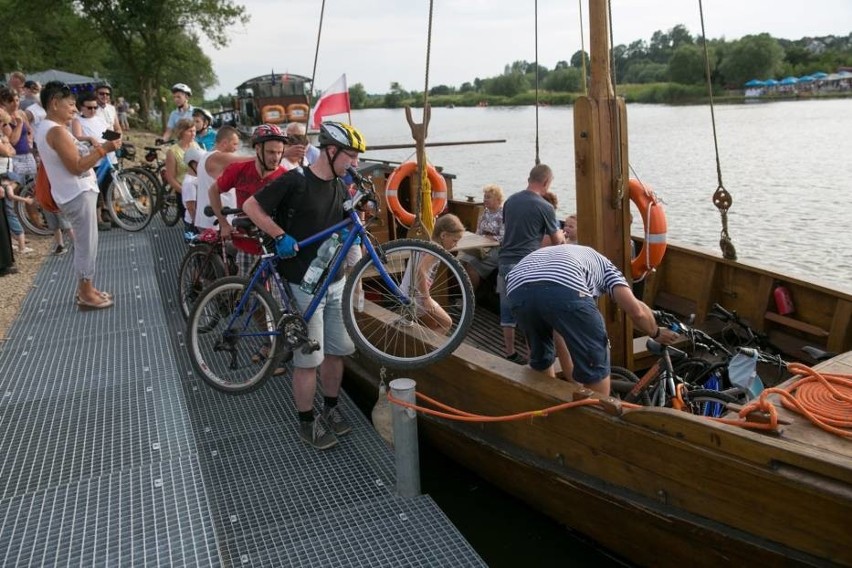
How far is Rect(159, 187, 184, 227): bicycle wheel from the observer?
8.98m

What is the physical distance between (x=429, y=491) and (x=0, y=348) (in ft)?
11.1

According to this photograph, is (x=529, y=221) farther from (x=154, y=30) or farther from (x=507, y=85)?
(x=507, y=85)

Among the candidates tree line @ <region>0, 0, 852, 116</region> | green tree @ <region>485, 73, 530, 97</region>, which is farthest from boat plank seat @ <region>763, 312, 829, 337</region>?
green tree @ <region>485, 73, 530, 97</region>

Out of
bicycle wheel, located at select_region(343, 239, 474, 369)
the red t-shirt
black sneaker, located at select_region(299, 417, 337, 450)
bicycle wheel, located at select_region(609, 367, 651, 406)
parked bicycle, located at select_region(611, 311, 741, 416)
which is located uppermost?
the red t-shirt

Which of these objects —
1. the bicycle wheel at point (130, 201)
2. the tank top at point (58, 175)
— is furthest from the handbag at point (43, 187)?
the bicycle wheel at point (130, 201)

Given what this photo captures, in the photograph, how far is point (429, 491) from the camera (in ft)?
15.7

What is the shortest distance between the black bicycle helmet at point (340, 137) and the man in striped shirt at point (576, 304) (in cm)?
106

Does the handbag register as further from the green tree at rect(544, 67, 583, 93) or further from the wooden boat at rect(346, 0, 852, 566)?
the green tree at rect(544, 67, 583, 93)

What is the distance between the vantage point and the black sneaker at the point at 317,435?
4.10 metres

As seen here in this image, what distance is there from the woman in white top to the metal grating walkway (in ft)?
2.34

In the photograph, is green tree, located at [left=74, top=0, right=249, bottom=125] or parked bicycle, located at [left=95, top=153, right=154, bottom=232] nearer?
parked bicycle, located at [left=95, top=153, right=154, bottom=232]

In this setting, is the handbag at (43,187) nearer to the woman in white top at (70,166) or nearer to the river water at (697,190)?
the woman in white top at (70,166)

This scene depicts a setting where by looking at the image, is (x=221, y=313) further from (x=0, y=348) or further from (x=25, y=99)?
(x=25, y=99)

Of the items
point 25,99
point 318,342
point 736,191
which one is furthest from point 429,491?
point 736,191
